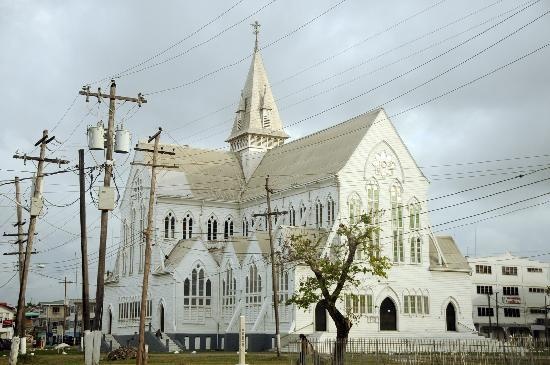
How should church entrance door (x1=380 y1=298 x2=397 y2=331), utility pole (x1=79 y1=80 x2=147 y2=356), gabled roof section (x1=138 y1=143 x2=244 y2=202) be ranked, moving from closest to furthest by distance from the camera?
1. utility pole (x1=79 y1=80 x2=147 y2=356)
2. church entrance door (x1=380 y1=298 x2=397 y2=331)
3. gabled roof section (x1=138 y1=143 x2=244 y2=202)

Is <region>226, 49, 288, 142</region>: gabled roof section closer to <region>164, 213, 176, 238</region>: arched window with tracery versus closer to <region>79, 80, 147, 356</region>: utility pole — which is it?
<region>164, 213, 176, 238</region>: arched window with tracery

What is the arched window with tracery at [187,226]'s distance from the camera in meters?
82.3

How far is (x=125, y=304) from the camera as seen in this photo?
8525 centimetres

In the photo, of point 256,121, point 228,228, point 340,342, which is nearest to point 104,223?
point 340,342

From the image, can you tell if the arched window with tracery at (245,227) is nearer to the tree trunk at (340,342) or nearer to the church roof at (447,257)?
the church roof at (447,257)

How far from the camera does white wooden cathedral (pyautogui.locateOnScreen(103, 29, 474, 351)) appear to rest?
6862 cm

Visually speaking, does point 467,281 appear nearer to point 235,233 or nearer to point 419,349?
point 235,233

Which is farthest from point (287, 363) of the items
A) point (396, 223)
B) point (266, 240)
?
point (396, 223)

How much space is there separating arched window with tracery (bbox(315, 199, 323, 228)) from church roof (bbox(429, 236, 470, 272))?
10.9m

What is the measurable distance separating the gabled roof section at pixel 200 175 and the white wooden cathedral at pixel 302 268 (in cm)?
23

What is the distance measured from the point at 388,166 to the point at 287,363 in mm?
31140

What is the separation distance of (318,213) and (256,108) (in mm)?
27726

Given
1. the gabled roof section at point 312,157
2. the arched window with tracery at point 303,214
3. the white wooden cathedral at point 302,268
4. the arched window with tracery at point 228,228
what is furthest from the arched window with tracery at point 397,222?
the arched window with tracery at point 228,228

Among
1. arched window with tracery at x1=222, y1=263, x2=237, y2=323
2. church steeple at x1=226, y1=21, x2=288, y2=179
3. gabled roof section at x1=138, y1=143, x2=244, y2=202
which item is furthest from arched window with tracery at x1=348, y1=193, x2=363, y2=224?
church steeple at x1=226, y1=21, x2=288, y2=179
